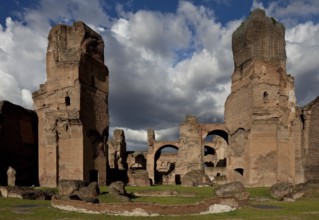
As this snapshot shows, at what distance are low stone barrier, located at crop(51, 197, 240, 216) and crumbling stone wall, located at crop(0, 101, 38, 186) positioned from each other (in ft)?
46.9

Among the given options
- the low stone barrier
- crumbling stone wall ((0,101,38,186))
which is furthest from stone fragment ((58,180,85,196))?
crumbling stone wall ((0,101,38,186))

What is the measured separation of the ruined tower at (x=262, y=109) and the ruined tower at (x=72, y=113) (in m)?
11.7

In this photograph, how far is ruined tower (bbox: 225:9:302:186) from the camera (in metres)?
26.7

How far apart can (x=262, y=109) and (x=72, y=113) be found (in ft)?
49.1

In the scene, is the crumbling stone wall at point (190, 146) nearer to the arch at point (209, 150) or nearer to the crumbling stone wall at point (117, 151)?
the crumbling stone wall at point (117, 151)

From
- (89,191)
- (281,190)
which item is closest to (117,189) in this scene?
(89,191)

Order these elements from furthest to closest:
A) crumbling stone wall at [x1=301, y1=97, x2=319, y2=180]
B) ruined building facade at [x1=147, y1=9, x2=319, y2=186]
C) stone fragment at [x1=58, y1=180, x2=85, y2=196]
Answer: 1. ruined building facade at [x1=147, y1=9, x2=319, y2=186]
2. crumbling stone wall at [x1=301, y1=97, x2=319, y2=180]
3. stone fragment at [x1=58, y1=180, x2=85, y2=196]

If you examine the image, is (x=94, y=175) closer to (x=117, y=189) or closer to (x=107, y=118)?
(x=107, y=118)

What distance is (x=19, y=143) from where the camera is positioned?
91.0ft

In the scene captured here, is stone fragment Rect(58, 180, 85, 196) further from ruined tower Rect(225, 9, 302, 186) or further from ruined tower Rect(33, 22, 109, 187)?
ruined tower Rect(225, 9, 302, 186)

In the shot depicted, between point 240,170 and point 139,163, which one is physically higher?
point 240,170

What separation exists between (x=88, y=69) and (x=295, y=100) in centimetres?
1786

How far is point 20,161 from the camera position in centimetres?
2756

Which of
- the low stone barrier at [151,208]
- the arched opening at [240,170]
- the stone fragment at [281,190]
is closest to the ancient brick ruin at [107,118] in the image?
the arched opening at [240,170]
